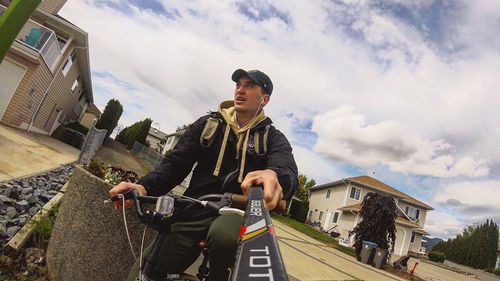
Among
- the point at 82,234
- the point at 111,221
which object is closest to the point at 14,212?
the point at 82,234

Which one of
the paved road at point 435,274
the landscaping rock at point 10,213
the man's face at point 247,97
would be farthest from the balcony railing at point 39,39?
the paved road at point 435,274

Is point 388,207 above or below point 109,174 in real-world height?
above

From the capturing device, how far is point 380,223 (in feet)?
47.7

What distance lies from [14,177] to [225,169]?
5569mm

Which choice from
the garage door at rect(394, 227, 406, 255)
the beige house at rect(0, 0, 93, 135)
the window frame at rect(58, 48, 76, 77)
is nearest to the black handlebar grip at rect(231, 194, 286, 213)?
the beige house at rect(0, 0, 93, 135)

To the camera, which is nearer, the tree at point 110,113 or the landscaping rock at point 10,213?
the landscaping rock at point 10,213

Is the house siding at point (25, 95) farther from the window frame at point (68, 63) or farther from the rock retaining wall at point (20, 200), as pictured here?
the rock retaining wall at point (20, 200)

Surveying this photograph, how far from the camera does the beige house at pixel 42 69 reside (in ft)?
45.1

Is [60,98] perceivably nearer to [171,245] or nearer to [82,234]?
[82,234]

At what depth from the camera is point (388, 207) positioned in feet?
47.8

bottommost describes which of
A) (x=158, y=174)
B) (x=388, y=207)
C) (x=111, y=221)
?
(x=111, y=221)

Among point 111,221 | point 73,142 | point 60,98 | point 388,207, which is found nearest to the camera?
point 111,221

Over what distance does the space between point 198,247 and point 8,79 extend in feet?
53.9

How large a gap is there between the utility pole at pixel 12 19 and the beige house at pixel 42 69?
12.8 meters
